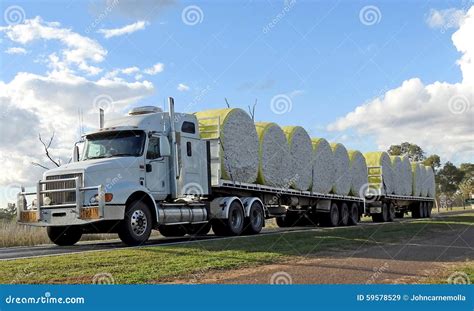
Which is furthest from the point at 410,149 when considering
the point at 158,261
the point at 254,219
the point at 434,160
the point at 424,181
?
the point at 158,261

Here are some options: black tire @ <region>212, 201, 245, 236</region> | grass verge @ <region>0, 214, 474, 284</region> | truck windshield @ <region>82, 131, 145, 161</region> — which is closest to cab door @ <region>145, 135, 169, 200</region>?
truck windshield @ <region>82, 131, 145, 161</region>

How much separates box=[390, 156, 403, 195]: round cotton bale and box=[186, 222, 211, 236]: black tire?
56.8 ft

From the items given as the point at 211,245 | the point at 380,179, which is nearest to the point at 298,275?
the point at 211,245

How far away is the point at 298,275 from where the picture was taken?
782cm

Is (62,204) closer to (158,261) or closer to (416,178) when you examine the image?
(158,261)

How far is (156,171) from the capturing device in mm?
14617

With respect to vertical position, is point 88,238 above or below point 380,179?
below

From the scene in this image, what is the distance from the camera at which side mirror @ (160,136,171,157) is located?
46.7 ft

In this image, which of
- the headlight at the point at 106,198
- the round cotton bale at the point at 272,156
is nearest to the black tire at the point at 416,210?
the round cotton bale at the point at 272,156

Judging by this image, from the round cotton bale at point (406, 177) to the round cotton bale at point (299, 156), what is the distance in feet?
47.2

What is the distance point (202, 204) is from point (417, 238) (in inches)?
245

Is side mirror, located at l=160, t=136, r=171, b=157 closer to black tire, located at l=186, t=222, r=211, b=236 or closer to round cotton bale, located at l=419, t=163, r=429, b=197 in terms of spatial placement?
black tire, located at l=186, t=222, r=211, b=236

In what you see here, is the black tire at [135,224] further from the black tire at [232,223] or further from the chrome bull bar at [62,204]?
the black tire at [232,223]

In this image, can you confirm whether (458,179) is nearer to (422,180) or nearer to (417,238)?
(422,180)
